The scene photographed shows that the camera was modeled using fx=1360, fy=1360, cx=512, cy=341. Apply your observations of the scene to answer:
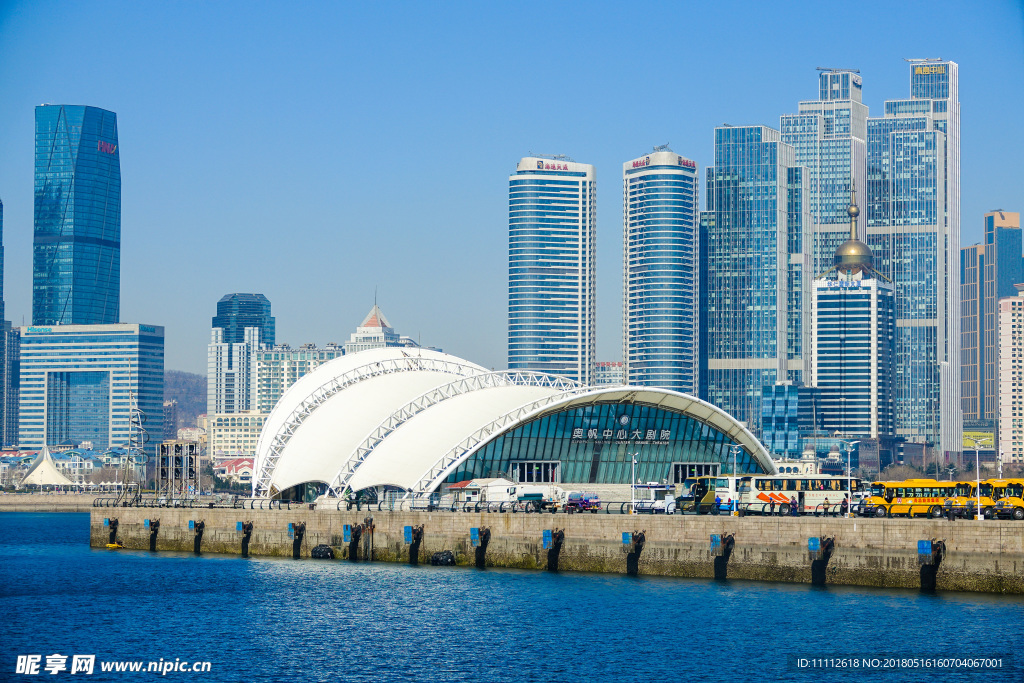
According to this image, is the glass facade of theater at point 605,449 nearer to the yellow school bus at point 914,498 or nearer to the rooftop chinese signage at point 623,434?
the rooftop chinese signage at point 623,434

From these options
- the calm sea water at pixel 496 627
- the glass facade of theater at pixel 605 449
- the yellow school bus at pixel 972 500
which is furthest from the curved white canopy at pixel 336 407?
the yellow school bus at pixel 972 500

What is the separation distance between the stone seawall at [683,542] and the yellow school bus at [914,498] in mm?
8838

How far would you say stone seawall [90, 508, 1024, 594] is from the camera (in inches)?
2697

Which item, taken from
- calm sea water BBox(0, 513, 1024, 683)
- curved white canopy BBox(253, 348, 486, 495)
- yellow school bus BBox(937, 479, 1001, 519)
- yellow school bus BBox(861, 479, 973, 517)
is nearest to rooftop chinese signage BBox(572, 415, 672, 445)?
curved white canopy BBox(253, 348, 486, 495)

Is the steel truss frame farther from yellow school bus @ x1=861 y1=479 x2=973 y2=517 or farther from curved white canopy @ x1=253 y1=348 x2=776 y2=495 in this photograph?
yellow school bus @ x1=861 y1=479 x2=973 y2=517

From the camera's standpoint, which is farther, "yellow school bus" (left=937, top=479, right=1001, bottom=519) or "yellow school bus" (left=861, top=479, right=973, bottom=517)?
"yellow school bus" (left=861, top=479, right=973, bottom=517)

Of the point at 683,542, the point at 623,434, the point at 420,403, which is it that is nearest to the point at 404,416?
the point at 420,403

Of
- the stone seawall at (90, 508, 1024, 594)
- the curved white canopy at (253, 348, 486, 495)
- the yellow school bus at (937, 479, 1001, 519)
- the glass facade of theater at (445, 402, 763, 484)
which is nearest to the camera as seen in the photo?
the stone seawall at (90, 508, 1024, 594)

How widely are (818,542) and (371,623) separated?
24599 millimetres

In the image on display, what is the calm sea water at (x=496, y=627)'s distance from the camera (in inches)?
2315

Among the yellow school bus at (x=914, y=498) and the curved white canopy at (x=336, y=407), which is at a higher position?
the curved white canopy at (x=336, y=407)

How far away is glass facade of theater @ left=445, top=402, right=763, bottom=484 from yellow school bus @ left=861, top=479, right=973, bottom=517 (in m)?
40.7

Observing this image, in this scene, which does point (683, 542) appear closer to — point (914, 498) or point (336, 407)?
point (914, 498)

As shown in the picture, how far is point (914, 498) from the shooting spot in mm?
82750
